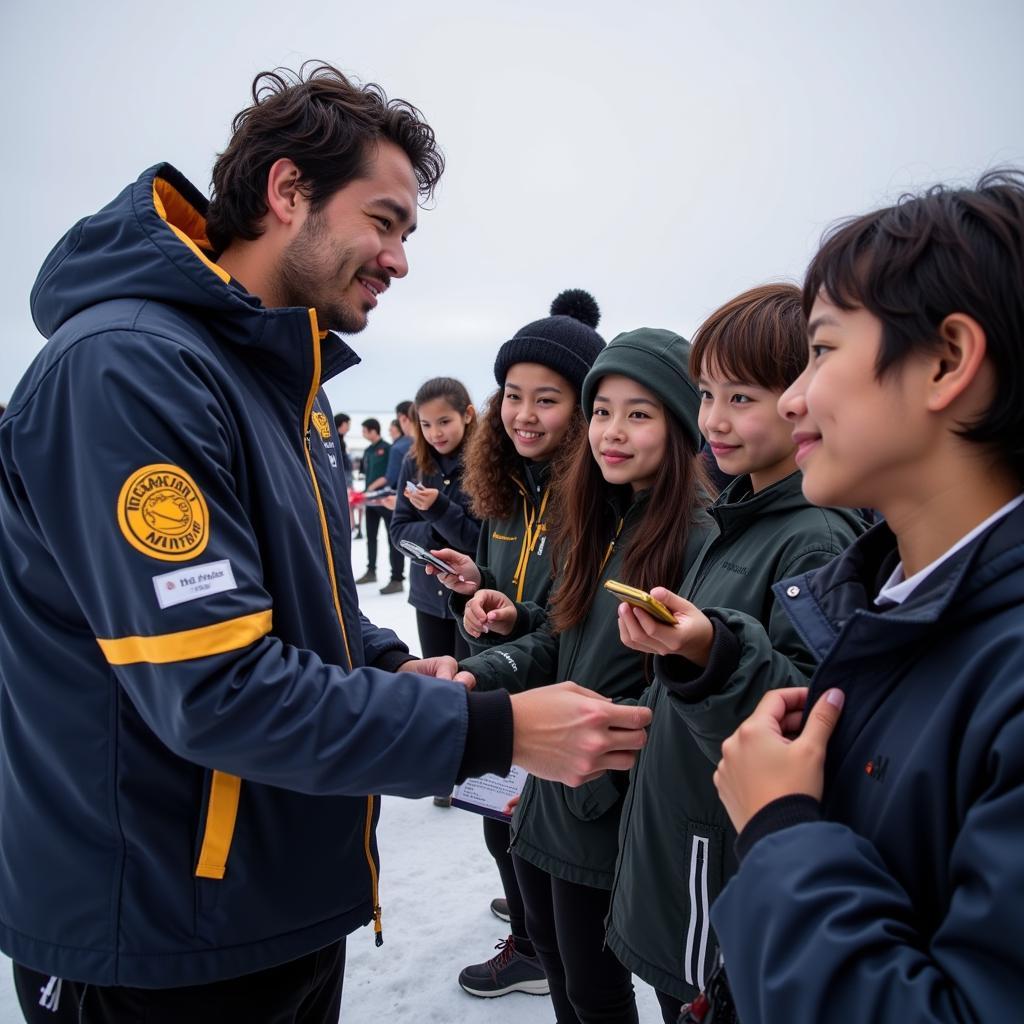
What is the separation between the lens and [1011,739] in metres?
0.67

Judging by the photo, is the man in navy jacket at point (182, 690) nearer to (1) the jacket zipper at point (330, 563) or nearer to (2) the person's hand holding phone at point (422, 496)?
(1) the jacket zipper at point (330, 563)

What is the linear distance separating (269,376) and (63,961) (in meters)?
1.06

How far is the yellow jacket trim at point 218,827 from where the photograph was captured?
1168 mm

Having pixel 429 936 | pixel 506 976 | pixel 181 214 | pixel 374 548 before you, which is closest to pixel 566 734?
pixel 181 214

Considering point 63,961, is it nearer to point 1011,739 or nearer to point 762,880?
point 762,880

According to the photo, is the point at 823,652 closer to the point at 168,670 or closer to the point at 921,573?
the point at 921,573

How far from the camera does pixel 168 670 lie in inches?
40.1

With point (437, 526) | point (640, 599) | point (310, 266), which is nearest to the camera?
point (640, 599)

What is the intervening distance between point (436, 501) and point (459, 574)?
1.41 m

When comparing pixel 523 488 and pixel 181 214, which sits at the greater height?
pixel 181 214

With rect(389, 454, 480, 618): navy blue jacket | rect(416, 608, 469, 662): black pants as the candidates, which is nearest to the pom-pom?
rect(389, 454, 480, 618): navy blue jacket

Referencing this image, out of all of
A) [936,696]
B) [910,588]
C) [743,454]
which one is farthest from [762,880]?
[743,454]

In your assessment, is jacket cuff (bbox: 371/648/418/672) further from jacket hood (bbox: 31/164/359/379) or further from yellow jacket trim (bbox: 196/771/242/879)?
jacket hood (bbox: 31/164/359/379)

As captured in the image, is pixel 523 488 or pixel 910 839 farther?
pixel 523 488
